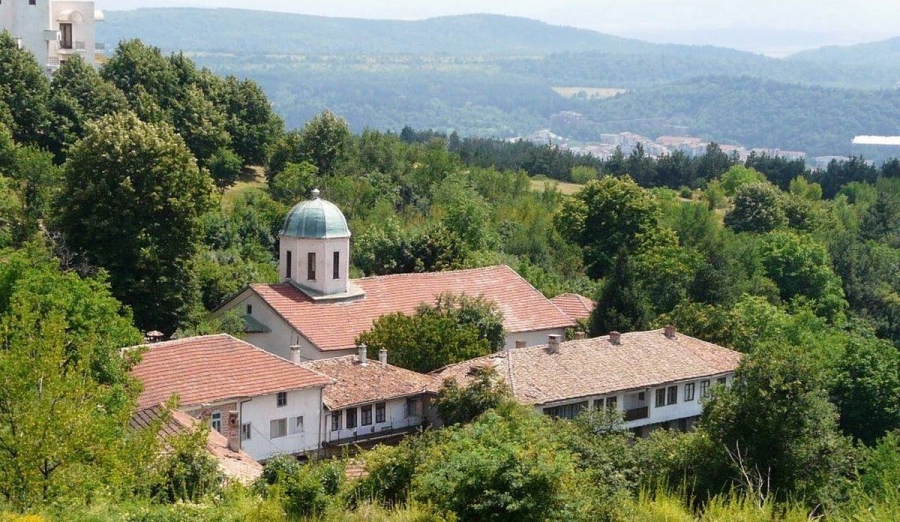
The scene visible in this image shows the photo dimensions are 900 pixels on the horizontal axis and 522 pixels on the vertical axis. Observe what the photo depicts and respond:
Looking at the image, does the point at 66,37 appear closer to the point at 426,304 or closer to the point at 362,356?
the point at 426,304

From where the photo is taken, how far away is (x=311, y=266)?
150ft

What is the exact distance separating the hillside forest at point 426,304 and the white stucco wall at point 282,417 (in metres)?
3.61

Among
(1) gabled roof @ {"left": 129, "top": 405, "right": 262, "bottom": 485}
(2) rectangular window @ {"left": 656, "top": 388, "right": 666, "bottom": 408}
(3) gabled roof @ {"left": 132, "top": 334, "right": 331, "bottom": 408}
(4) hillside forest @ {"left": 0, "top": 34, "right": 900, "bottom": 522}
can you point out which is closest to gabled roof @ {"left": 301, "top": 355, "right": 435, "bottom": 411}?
(3) gabled roof @ {"left": 132, "top": 334, "right": 331, "bottom": 408}

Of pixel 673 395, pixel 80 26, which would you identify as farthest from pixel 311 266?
pixel 80 26

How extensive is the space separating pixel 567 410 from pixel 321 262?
10.5 meters

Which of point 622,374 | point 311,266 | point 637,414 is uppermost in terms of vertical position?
point 311,266

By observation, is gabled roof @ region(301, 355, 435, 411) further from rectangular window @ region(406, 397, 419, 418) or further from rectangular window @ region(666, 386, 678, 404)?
rectangular window @ region(666, 386, 678, 404)

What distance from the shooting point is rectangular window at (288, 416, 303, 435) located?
118ft

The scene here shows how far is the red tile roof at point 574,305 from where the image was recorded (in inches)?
2023

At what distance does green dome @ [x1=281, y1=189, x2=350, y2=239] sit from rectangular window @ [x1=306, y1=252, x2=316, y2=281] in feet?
2.07

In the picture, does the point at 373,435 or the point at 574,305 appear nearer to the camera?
the point at 373,435

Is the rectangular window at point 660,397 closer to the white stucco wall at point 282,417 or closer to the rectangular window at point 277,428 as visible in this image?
the white stucco wall at point 282,417

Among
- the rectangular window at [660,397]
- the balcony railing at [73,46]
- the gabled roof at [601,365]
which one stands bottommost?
the rectangular window at [660,397]

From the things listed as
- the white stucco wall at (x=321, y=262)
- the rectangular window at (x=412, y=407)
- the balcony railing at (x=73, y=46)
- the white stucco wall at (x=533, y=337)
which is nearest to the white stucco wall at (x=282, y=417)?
the rectangular window at (x=412, y=407)
